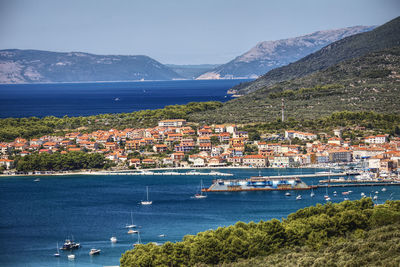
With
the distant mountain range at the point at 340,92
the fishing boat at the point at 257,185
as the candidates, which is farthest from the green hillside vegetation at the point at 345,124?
the fishing boat at the point at 257,185

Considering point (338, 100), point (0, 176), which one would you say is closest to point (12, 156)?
point (0, 176)

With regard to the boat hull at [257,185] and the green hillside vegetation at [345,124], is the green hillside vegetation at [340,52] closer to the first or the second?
the green hillside vegetation at [345,124]

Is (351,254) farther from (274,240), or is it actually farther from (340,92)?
(340,92)

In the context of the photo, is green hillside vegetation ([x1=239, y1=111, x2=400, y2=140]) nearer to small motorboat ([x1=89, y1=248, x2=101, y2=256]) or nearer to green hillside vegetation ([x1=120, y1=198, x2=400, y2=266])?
green hillside vegetation ([x1=120, y1=198, x2=400, y2=266])

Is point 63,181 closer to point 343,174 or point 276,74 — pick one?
point 343,174

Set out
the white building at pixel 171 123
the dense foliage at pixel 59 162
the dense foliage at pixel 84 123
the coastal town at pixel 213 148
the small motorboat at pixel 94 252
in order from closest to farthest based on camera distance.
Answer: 1. the small motorboat at pixel 94 252
2. the coastal town at pixel 213 148
3. the dense foliage at pixel 59 162
4. the dense foliage at pixel 84 123
5. the white building at pixel 171 123
